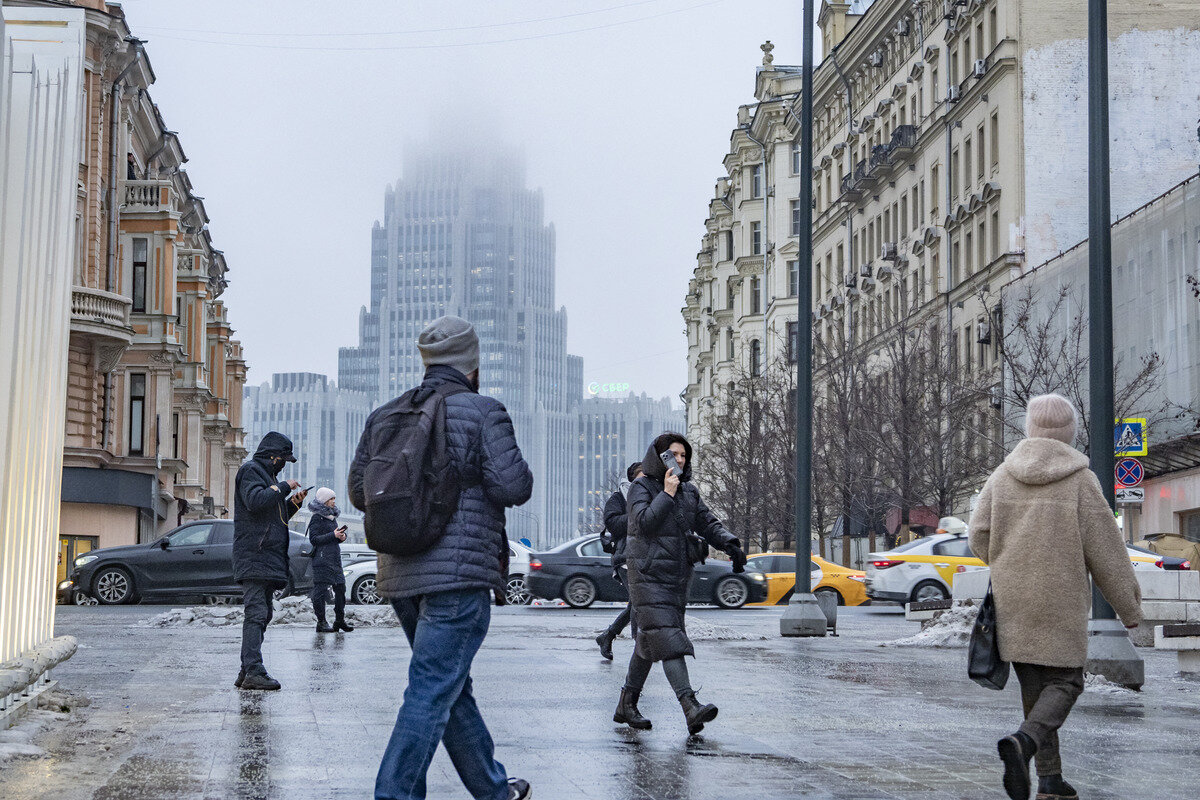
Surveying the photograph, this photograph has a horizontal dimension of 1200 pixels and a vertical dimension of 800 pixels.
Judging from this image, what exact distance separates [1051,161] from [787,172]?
3050 cm

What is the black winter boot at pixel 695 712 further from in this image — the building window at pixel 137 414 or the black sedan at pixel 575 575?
the building window at pixel 137 414

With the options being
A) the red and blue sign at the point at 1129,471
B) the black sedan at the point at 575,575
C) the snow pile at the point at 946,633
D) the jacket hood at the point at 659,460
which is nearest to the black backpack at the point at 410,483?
the jacket hood at the point at 659,460

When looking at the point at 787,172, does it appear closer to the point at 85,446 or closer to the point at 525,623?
the point at 85,446

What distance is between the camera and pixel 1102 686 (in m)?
13.5

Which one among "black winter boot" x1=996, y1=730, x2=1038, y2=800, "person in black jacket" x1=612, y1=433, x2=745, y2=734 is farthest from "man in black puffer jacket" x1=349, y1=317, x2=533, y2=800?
"person in black jacket" x1=612, y1=433, x2=745, y2=734

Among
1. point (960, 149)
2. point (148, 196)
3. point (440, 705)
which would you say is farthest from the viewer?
point (960, 149)

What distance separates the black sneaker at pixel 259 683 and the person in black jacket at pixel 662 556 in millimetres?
3325

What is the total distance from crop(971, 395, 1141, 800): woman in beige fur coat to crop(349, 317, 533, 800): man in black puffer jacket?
2205 millimetres

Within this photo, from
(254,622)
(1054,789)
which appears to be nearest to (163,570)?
(254,622)

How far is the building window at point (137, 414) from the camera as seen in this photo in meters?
50.9

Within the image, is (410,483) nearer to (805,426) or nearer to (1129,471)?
(805,426)

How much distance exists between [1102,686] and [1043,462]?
263 inches

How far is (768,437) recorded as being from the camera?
5669 centimetres

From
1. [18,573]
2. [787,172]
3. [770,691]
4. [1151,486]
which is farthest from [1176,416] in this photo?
[787,172]
